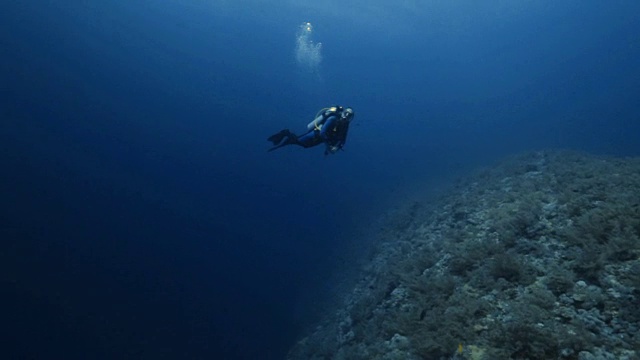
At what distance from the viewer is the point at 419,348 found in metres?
4.96

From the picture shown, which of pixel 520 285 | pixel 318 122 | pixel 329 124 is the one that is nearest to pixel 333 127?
pixel 329 124

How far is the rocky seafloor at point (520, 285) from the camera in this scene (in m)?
3.96

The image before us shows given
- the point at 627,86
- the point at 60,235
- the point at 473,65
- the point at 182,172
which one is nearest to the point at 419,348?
the point at 60,235

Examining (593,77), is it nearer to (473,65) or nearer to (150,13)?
(473,65)

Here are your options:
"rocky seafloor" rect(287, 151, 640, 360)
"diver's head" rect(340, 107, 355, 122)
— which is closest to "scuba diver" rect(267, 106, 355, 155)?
"diver's head" rect(340, 107, 355, 122)

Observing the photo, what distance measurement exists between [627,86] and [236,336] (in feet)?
243

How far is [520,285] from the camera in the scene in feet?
16.8

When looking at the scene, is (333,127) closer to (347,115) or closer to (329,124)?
(329,124)

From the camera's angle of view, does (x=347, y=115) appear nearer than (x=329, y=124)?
No

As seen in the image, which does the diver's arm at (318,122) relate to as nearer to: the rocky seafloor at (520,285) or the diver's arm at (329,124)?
the diver's arm at (329,124)

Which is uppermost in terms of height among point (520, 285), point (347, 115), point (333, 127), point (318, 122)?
point (347, 115)

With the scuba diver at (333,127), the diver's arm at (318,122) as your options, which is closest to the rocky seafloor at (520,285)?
the scuba diver at (333,127)

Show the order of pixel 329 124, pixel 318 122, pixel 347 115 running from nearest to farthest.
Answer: pixel 329 124, pixel 347 115, pixel 318 122

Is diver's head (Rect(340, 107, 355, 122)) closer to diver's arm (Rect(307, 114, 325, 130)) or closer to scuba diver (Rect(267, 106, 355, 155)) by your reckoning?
scuba diver (Rect(267, 106, 355, 155))
